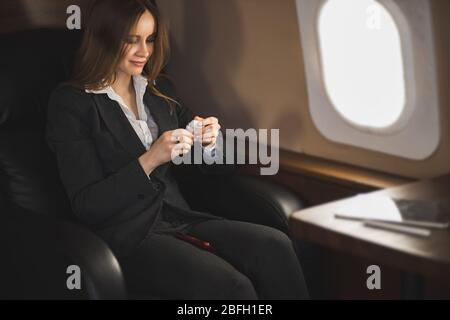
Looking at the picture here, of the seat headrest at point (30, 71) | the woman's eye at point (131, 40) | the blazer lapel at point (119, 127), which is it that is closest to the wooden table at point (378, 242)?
the blazer lapel at point (119, 127)

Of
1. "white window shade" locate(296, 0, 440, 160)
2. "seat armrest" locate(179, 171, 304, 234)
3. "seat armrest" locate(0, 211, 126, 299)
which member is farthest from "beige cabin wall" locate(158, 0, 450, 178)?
"seat armrest" locate(0, 211, 126, 299)

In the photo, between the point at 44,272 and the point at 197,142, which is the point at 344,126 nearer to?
the point at 197,142

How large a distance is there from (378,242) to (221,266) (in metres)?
0.46

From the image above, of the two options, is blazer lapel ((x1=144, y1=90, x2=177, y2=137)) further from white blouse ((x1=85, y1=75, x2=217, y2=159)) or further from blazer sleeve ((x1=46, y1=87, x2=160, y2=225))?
blazer sleeve ((x1=46, y1=87, x2=160, y2=225))

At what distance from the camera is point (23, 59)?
208 centimetres

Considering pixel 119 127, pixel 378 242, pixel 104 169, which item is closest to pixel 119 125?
pixel 119 127

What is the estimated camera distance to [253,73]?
2.45 meters

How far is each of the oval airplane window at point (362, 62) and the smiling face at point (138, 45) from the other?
46 cm

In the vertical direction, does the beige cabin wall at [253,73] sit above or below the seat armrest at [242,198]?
above

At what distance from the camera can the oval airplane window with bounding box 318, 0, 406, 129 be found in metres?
2.05

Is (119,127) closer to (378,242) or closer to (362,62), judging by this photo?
(362,62)

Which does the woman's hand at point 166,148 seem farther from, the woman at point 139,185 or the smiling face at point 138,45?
the smiling face at point 138,45

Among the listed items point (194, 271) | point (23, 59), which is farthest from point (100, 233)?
point (23, 59)

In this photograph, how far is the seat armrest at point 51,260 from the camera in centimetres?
168
